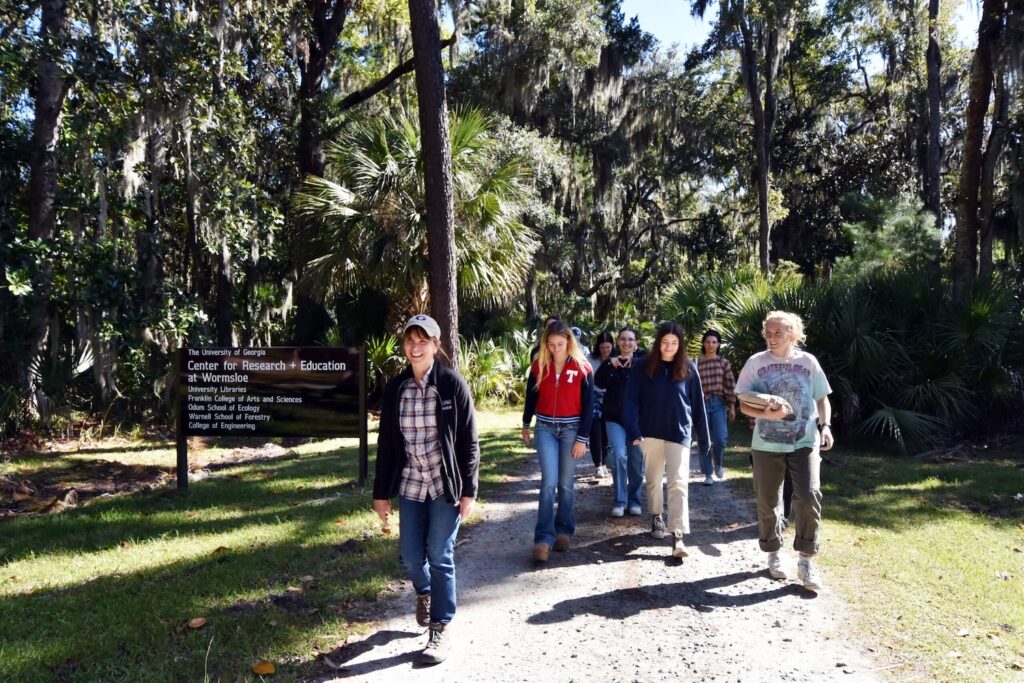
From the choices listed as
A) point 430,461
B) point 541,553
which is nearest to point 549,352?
point 541,553

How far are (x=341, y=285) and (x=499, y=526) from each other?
729 cm

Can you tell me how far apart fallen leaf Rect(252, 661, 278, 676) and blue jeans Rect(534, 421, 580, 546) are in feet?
7.75

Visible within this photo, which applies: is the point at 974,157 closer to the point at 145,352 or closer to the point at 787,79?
the point at 145,352

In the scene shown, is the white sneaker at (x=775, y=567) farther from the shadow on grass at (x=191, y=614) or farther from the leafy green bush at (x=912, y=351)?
the leafy green bush at (x=912, y=351)

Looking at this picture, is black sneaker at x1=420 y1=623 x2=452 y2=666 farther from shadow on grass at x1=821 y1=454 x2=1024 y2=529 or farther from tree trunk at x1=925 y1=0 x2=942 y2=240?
tree trunk at x1=925 y1=0 x2=942 y2=240

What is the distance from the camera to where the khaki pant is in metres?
5.29

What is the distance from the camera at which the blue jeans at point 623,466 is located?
23.8 ft

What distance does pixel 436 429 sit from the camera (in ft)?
13.9

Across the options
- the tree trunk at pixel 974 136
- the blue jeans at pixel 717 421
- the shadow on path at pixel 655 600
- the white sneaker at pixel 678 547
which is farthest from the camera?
the tree trunk at pixel 974 136

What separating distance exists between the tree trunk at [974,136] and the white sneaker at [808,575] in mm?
9726

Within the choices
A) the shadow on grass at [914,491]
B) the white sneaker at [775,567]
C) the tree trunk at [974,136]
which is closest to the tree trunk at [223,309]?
the shadow on grass at [914,491]

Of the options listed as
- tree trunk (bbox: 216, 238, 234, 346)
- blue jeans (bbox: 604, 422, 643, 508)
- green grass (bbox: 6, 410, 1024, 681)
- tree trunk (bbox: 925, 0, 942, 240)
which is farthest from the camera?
tree trunk (bbox: 925, 0, 942, 240)

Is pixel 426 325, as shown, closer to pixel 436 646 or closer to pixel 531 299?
pixel 436 646

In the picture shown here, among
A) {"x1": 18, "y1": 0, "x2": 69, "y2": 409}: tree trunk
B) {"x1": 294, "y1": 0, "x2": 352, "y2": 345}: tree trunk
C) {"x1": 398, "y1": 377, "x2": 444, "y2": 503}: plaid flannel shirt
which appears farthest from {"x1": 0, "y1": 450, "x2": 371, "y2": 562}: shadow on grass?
{"x1": 294, "y1": 0, "x2": 352, "y2": 345}: tree trunk
